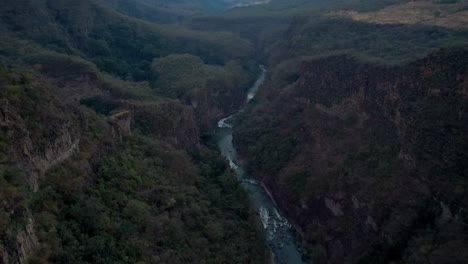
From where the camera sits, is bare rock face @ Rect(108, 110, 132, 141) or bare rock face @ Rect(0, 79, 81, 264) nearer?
bare rock face @ Rect(0, 79, 81, 264)

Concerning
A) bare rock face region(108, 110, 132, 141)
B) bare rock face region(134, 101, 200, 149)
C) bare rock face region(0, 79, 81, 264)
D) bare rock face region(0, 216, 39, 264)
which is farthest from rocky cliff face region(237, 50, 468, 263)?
bare rock face region(0, 216, 39, 264)

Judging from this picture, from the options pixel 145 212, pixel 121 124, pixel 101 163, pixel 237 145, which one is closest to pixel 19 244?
pixel 145 212

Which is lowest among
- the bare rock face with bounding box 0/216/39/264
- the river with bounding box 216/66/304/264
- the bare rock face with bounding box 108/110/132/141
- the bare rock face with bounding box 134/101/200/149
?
the river with bounding box 216/66/304/264

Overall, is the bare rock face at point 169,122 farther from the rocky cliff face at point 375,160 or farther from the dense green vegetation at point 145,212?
the rocky cliff face at point 375,160

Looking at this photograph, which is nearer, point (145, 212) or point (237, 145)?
point (145, 212)

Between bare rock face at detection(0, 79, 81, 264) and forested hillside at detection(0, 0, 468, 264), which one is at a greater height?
bare rock face at detection(0, 79, 81, 264)

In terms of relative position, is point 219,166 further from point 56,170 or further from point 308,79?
point 56,170

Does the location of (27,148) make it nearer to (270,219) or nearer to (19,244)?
(19,244)

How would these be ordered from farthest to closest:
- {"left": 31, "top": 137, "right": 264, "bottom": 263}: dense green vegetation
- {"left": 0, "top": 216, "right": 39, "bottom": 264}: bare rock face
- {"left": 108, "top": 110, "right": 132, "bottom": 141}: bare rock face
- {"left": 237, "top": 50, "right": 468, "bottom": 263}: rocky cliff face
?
{"left": 108, "top": 110, "right": 132, "bottom": 141}: bare rock face, {"left": 237, "top": 50, "right": 468, "bottom": 263}: rocky cliff face, {"left": 31, "top": 137, "right": 264, "bottom": 263}: dense green vegetation, {"left": 0, "top": 216, "right": 39, "bottom": 264}: bare rock face

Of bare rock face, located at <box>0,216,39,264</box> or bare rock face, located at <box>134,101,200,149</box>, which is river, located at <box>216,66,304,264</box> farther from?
bare rock face, located at <box>0,216,39,264</box>

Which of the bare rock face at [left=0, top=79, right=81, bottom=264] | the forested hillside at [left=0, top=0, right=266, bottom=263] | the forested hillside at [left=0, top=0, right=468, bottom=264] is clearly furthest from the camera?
the forested hillside at [left=0, top=0, right=468, bottom=264]

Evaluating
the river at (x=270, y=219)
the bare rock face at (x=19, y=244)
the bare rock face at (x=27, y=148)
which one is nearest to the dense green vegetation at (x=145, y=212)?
the bare rock face at (x=19, y=244)
